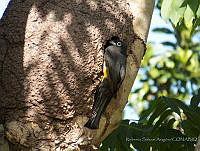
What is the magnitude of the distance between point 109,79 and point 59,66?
18.5 inches

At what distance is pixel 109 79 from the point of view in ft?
15.9

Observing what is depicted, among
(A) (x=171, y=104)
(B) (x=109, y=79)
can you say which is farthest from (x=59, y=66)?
(A) (x=171, y=104)

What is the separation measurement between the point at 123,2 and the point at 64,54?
93cm

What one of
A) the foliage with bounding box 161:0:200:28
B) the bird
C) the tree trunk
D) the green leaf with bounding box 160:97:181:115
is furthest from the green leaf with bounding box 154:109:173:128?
the foliage with bounding box 161:0:200:28

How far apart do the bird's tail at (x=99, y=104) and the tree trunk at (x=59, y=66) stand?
57 mm

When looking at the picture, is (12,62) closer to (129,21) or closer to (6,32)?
(6,32)

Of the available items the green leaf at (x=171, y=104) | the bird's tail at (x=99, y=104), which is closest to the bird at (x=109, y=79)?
the bird's tail at (x=99, y=104)

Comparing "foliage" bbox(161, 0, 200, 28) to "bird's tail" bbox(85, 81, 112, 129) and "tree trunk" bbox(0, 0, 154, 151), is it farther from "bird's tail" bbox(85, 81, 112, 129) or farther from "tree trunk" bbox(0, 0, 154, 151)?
"bird's tail" bbox(85, 81, 112, 129)

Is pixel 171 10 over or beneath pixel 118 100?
over

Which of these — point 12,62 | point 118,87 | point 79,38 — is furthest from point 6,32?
point 118,87

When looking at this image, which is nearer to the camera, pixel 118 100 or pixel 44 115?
pixel 44 115

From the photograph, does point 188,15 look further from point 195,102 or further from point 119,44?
point 195,102

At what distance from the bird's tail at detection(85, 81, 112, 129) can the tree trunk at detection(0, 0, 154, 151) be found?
57mm

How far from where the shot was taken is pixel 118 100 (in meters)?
5.00
